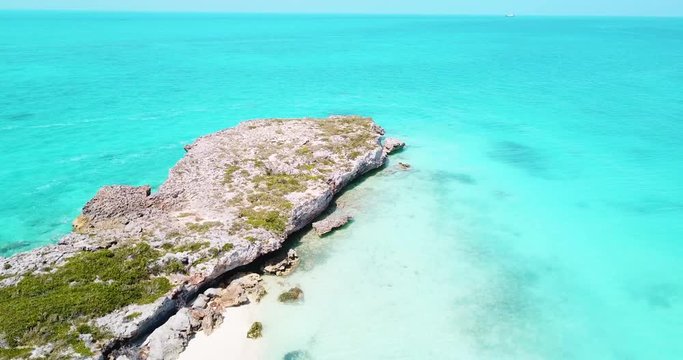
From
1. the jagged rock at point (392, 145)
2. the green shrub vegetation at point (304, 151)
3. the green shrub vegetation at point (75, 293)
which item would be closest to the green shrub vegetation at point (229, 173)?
the green shrub vegetation at point (304, 151)

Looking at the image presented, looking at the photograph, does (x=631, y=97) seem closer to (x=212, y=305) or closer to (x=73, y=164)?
(x=212, y=305)

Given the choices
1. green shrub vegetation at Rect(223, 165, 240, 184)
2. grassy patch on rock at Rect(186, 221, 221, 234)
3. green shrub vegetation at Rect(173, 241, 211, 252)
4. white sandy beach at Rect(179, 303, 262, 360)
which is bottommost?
white sandy beach at Rect(179, 303, 262, 360)

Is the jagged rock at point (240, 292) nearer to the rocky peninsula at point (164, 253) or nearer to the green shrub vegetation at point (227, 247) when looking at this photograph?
the rocky peninsula at point (164, 253)

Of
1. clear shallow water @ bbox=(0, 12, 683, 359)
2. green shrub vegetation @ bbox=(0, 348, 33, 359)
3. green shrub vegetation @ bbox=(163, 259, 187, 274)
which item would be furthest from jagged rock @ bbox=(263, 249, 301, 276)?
green shrub vegetation @ bbox=(0, 348, 33, 359)

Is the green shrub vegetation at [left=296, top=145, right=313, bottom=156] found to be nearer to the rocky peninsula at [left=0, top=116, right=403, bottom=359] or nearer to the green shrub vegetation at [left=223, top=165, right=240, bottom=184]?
the rocky peninsula at [left=0, top=116, right=403, bottom=359]

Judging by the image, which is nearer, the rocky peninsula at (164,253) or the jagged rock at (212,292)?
the rocky peninsula at (164,253)

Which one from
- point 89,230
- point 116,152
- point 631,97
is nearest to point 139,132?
point 116,152
